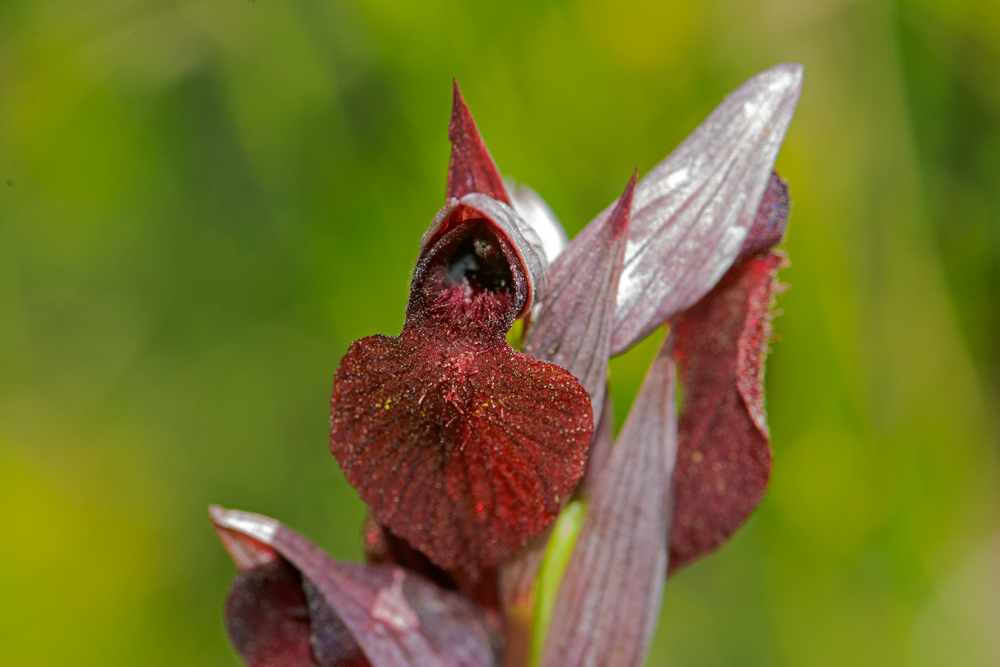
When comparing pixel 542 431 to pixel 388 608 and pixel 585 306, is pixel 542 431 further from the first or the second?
pixel 388 608

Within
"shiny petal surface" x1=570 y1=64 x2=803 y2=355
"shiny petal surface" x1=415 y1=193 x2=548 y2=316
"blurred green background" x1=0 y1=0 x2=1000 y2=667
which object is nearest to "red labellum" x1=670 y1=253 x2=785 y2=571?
"shiny petal surface" x1=570 y1=64 x2=803 y2=355

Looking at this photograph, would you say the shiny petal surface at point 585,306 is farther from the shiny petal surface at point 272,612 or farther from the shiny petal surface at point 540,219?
the shiny petal surface at point 272,612

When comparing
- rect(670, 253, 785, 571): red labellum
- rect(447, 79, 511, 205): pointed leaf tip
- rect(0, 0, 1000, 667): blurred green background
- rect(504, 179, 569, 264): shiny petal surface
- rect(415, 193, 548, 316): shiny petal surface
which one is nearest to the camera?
rect(415, 193, 548, 316): shiny petal surface

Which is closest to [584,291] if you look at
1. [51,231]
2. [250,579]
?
[250,579]

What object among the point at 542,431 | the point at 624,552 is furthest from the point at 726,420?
the point at 542,431

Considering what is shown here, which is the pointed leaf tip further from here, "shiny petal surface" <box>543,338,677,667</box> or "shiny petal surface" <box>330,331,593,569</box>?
"shiny petal surface" <box>543,338,677,667</box>

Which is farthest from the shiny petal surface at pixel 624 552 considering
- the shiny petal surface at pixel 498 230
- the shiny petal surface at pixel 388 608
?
the shiny petal surface at pixel 498 230
